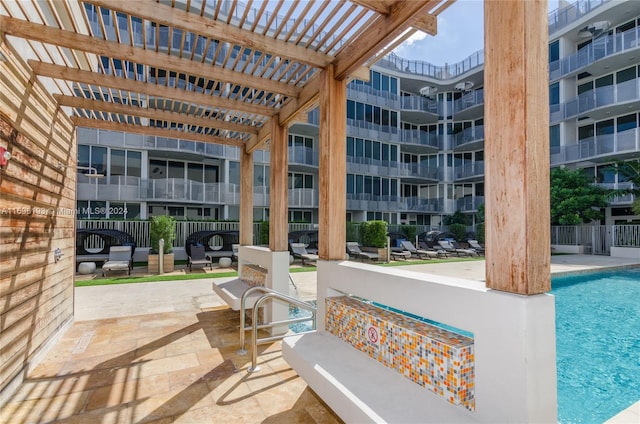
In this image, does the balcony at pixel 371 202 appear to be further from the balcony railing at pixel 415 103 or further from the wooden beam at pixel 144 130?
the wooden beam at pixel 144 130

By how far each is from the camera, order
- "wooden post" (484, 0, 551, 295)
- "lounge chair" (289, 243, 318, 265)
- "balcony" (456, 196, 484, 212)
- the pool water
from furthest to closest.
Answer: "balcony" (456, 196, 484, 212), "lounge chair" (289, 243, 318, 265), the pool water, "wooden post" (484, 0, 551, 295)

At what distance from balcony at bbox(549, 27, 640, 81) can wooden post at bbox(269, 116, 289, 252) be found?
865 inches

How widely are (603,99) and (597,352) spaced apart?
19.7 metres

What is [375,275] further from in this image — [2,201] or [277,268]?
[2,201]

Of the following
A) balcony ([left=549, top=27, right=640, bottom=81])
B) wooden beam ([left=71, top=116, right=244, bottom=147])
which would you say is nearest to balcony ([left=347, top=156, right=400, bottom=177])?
balcony ([left=549, top=27, right=640, bottom=81])

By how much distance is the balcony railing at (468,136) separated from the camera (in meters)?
25.0

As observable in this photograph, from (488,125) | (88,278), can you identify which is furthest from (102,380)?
(88,278)

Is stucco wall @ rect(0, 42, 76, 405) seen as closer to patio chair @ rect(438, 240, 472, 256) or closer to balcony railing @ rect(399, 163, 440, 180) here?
patio chair @ rect(438, 240, 472, 256)

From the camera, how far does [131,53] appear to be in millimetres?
3541

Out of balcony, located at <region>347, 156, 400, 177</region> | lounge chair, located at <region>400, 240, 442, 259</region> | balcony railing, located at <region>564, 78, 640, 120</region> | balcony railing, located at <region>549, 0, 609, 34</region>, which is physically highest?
balcony railing, located at <region>549, 0, 609, 34</region>

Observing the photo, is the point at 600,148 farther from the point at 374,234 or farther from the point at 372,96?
the point at 374,234

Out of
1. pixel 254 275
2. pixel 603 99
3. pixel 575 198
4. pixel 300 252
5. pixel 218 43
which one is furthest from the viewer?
pixel 603 99

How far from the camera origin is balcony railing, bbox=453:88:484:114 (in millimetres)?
25016

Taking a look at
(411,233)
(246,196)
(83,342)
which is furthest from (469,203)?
(83,342)
